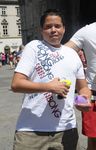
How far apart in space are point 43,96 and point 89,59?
93 cm

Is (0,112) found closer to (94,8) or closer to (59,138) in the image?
(59,138)

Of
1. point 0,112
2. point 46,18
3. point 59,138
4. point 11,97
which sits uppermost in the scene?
point 46,18

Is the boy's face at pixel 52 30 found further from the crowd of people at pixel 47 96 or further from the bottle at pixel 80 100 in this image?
the bottle at pixel 80 100

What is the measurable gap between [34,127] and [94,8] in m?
38.9

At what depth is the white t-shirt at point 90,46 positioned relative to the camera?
4.13 meters

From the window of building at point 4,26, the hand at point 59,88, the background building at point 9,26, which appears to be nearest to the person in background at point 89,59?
the hand at point 59,88

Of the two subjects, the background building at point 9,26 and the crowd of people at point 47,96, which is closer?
the crowd of people at point 47,96

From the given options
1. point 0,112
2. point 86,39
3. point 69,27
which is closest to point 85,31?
point 86,39

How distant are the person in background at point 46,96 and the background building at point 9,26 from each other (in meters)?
88.8

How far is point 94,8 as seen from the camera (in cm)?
4156

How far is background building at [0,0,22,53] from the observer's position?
3681 inches

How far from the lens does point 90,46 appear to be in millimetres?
4133

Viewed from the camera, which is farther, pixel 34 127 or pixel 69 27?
pixel 69 27

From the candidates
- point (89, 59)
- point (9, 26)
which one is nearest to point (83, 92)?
point (89, 59)
